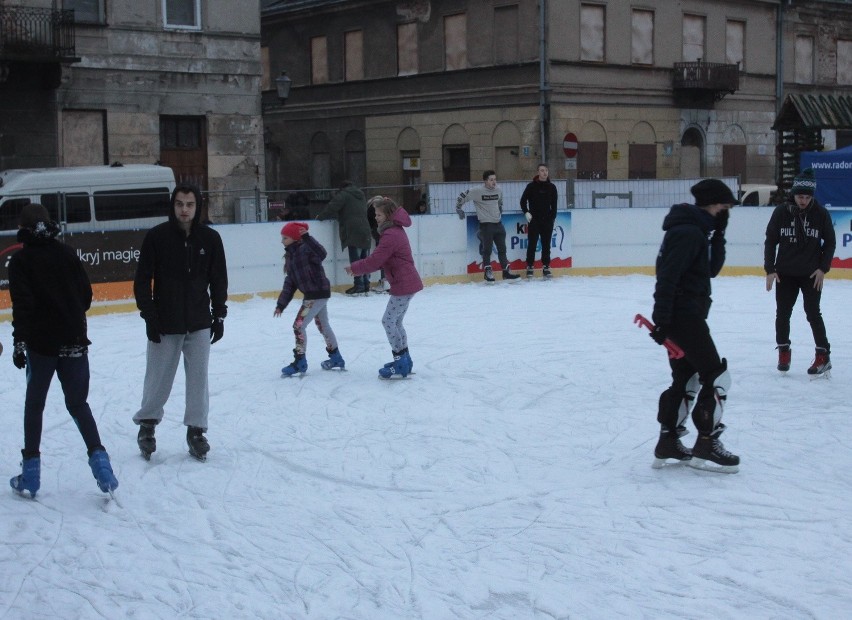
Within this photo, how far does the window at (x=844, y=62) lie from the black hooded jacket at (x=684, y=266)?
37636mm

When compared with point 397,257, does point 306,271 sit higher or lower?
lower

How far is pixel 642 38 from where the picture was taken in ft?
117

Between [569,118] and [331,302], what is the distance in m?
18.3

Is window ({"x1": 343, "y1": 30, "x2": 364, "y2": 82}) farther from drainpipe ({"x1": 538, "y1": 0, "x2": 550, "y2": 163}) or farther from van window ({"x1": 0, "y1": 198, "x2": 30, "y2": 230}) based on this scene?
van window ({"x1": 0, "y1": 198, "x2": 30, "y2": 230})

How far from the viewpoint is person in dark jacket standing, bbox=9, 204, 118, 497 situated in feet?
21.3

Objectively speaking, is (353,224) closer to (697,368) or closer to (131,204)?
(131,204)

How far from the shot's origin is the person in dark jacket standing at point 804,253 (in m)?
10.1

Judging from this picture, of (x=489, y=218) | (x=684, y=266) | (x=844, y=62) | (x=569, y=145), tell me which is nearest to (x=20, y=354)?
(x=684, y=266)

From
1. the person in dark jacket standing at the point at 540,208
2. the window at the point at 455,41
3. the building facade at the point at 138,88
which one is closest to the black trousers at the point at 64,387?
the person in dark jacket standing at the point at 540,208

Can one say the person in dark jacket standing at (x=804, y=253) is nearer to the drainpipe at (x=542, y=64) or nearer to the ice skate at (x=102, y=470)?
the ice skate at (x=102, y=470)

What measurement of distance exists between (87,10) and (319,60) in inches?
608

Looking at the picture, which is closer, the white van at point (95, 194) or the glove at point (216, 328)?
the glove at point (216, 328)

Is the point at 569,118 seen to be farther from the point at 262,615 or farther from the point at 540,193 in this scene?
the point at 262,615

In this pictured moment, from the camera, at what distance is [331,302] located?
1675 centimetres
